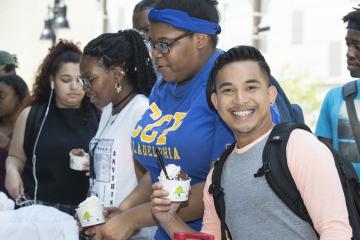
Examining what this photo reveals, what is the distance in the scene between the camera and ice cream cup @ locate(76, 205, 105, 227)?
11.9 feet

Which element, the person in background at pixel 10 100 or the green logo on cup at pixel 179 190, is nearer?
the green logo on cup at pixel 179 190

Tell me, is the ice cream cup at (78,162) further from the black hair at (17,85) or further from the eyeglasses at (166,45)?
the black hair at (17,85)

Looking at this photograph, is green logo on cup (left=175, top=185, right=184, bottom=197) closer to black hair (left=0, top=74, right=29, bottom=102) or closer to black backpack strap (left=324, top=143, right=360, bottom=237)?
black backpack strap (left=324, top=143, right=360, bottom=237)

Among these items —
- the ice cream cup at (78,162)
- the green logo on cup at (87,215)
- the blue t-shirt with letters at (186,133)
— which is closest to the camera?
the blue t-shirt with letters at (186,133)

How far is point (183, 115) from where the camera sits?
3.43 m

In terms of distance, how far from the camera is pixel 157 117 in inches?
143

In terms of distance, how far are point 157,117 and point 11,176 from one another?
2.08m

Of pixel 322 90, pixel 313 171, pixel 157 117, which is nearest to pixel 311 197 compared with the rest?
pixel 313 171

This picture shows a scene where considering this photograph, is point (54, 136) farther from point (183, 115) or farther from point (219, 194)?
point (219, 194)

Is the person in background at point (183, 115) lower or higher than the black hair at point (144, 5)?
lower

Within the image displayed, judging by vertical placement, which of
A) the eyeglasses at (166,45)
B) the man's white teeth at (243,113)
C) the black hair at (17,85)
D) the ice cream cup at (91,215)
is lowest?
the ice cream cup at (91,215)

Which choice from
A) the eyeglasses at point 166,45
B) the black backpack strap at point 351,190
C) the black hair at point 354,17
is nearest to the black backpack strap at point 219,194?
the black backpack strap at point 351,190

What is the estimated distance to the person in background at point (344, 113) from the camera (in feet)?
15.8

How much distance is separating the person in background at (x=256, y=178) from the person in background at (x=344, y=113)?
69.3 inches
